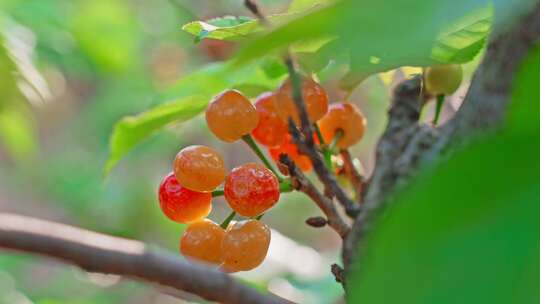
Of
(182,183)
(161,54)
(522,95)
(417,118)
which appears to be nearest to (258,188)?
(182,183)

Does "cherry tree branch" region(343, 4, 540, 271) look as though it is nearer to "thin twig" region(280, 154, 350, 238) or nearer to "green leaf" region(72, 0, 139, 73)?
"thin twig" region(280, 154, 350, 238)

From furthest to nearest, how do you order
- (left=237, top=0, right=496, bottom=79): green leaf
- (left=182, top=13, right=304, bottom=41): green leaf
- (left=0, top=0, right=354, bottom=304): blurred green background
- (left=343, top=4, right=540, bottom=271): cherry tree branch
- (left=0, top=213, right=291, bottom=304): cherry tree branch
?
(left=0, top=0, right=354, bottom=304): blurred green background → (left=182, top=13, right=304, bottom=41): green leaf → (left=343, top=4, right=540, bottom=271): cherry tree branch → (left=0, top=213, right=291, bottom=304): cherry tree branch → (left=237, top=0, right=496, bottom=79): green leaf

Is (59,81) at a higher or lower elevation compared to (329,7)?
lower

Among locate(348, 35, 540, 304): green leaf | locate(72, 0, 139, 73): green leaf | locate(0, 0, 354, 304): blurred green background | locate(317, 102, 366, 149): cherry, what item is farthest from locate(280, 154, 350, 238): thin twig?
locate(72, 0, 139, 73): green leaf

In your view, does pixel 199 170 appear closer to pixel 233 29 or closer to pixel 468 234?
pixel 233 29

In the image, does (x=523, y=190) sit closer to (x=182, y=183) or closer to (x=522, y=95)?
(x=522, y=95)

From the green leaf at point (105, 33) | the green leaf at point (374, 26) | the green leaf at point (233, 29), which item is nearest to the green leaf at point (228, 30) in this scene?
the green leaf at point (233, 29)

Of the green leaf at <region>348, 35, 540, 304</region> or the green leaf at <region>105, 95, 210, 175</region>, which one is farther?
the green leaf at <region>105, 95, 210, 175</region>
